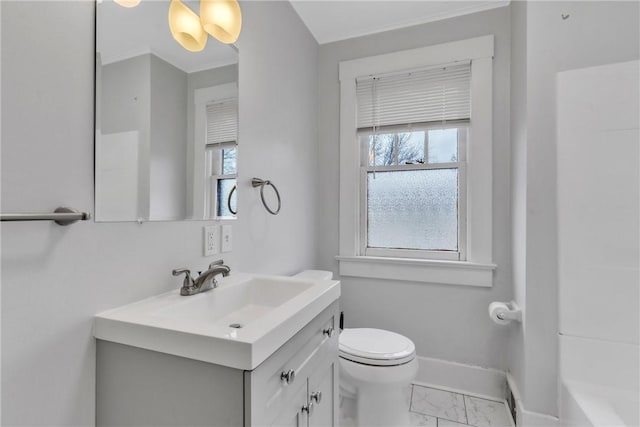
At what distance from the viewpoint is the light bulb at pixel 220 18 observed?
3.67 feet

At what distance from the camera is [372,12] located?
1955 mm

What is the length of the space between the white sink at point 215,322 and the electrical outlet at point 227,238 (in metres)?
0.17

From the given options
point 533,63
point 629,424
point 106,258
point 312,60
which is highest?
point 312,60

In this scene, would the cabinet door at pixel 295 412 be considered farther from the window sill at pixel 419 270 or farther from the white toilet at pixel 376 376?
the window sill at pixel 419 270

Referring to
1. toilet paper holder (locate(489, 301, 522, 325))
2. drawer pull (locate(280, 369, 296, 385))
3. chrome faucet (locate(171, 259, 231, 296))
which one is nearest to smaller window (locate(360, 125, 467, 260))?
toilet paper holder (locate(489, 301, 522, 325))

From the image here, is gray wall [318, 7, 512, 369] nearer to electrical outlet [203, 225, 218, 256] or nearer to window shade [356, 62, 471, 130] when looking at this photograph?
window shade [356, 62, 471, 130]

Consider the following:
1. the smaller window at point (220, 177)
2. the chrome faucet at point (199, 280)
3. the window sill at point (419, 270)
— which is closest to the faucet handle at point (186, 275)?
the chrome faucet at point (199, 280)

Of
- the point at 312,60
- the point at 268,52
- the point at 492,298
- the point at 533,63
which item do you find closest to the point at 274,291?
the point at 268,52

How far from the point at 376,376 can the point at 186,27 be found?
5.39 feet

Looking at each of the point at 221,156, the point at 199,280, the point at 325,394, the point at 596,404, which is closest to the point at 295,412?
the point at 325,394

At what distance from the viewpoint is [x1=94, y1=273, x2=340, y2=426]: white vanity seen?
2.18 feet

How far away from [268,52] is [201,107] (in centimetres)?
66

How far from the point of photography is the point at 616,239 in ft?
4.21

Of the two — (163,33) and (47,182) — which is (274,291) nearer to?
Answer: (47,182)
